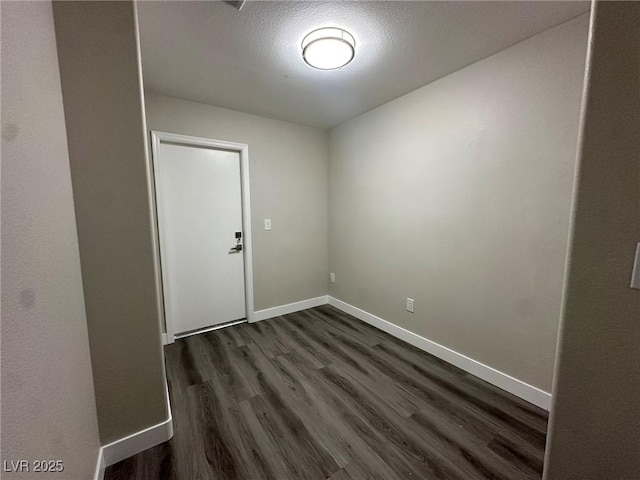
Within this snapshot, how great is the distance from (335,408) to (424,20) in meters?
2.42

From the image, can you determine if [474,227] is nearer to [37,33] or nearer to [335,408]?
[335,408]

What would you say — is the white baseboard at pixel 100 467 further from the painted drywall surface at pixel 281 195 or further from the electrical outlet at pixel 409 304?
the electrical outlet at pixel 409 304

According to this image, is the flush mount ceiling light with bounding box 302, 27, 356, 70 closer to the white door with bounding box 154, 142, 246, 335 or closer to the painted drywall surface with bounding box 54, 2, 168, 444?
the painted drywall surface with bounding box 54, 2, 168, 444

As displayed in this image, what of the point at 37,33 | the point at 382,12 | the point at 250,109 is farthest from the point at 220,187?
the point at 382,12

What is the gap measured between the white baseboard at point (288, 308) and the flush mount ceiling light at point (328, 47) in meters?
2.55

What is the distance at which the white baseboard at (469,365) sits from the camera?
1.70 meters

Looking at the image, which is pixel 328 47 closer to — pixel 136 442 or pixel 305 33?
pixel 305 33

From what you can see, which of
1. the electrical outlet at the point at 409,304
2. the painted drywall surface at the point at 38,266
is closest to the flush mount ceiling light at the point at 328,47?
the painted drywall surface at the point at 38,266

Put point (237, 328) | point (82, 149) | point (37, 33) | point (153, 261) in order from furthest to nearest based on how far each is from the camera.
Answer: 1. point (237, 328)
2. point (153, 261)
3. point (82, 149)
4. point (37, 33)

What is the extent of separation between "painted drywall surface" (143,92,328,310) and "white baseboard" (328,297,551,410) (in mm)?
945

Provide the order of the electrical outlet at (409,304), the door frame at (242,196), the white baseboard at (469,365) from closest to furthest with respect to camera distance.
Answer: the white baseboard at (469,365) < the door frame at (242,196) < the electrical outlet at (409,304)

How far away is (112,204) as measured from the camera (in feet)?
3.96

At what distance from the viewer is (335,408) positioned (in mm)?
1678

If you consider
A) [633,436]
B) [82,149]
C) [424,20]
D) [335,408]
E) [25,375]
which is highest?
[424,20]
